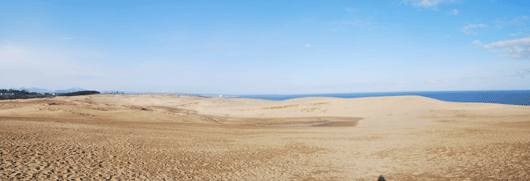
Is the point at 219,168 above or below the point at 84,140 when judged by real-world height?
below

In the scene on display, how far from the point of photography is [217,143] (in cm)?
1295

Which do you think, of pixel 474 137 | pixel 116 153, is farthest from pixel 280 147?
pixel 474 137

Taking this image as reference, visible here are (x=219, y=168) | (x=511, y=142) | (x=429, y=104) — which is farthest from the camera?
(x=429, y=104)

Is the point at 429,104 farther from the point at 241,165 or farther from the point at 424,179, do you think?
the point at 241,165

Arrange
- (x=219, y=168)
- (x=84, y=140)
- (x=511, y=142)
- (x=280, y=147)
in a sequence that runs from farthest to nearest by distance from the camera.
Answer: (x=280, y=147)
(x=511, y=142)
(x=84, y=140)
(x=219, y=168)

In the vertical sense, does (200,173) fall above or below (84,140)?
below

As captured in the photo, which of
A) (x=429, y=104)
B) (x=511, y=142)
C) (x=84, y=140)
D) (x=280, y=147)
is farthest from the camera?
(x=429, y=104)

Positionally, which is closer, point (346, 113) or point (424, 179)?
point (424, 179)

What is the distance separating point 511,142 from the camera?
11.5 meters

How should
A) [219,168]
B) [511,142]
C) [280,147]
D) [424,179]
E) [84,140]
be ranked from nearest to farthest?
[424,179], [219,168], [84,140], [511,142], [280,147]

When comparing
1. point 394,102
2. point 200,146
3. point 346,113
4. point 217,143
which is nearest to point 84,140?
point 200,146

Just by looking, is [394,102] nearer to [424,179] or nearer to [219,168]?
[424,179]

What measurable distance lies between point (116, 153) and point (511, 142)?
17033mm

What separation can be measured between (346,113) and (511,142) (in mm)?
21091
